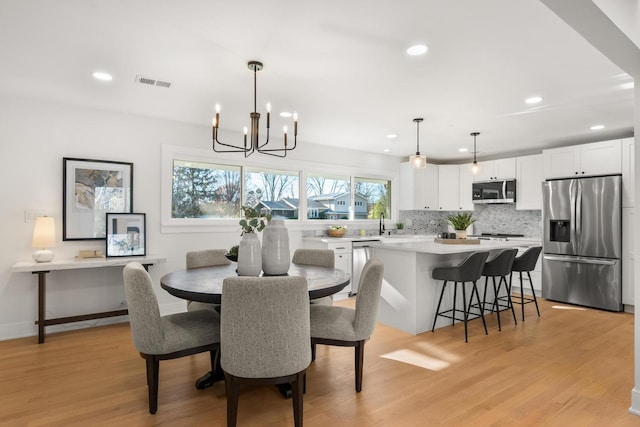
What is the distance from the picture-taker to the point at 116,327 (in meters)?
4.03

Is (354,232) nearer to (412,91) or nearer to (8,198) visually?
(412,91)

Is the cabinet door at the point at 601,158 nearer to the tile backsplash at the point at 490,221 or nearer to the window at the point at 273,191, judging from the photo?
the tile backsplash at the point at 490,221

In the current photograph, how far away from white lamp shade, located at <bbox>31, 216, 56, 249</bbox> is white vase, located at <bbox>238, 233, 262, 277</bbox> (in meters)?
2.42

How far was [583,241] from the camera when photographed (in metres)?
4.92

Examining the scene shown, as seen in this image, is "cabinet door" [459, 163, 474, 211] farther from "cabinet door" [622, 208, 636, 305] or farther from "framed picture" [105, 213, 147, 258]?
"framed picture" [105, 213, 147, 258]

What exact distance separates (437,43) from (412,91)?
932 mm

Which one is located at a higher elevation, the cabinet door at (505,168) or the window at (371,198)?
the cabinet door at (505,168)

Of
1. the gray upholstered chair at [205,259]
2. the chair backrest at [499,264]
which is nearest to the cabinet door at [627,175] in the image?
the chair backrest at [499,264]

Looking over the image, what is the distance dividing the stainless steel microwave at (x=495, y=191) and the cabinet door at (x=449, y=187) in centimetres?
Result: 38

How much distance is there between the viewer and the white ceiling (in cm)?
213

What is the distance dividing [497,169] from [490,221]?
1.07 m

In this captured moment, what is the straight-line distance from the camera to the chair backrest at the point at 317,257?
3.36 meters

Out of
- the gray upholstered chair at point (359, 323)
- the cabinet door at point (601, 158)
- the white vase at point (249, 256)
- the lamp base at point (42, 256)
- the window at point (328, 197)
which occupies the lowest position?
the gray upholstered chair at point (359, 323)

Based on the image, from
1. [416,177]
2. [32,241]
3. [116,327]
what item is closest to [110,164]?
[32,241]
